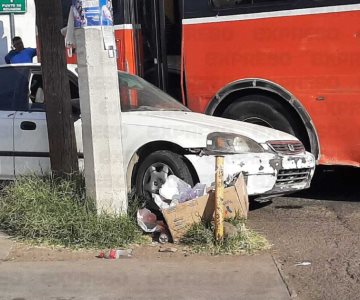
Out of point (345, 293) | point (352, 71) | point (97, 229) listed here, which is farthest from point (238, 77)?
point (345, 293)

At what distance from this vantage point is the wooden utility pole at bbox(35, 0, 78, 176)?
632 centimetres

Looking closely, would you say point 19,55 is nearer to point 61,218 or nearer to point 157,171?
point 157,171

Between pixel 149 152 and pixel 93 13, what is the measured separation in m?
1.56

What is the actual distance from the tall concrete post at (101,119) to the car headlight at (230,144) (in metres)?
0.95

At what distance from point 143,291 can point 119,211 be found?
4.36ft

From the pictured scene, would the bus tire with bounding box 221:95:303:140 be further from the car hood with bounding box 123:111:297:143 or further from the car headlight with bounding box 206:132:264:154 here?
the car headlight with bounding box 206:132:264:154

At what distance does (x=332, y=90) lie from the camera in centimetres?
703

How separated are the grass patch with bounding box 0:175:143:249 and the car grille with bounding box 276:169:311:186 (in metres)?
1.56

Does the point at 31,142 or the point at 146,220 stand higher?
the point at 31,142

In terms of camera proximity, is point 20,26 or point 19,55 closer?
point 19,55

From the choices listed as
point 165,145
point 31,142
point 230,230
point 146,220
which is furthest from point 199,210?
point 31,142

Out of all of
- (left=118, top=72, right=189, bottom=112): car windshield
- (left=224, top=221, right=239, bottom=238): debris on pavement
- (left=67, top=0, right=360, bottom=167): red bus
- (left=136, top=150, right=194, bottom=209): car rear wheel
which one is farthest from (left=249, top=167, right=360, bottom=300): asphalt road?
(left=118, top=72, right=189, bottom=112): car windshield

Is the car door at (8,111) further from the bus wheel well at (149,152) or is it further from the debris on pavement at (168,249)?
the debris on pavement at (168,249)

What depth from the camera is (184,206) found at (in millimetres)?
5652
